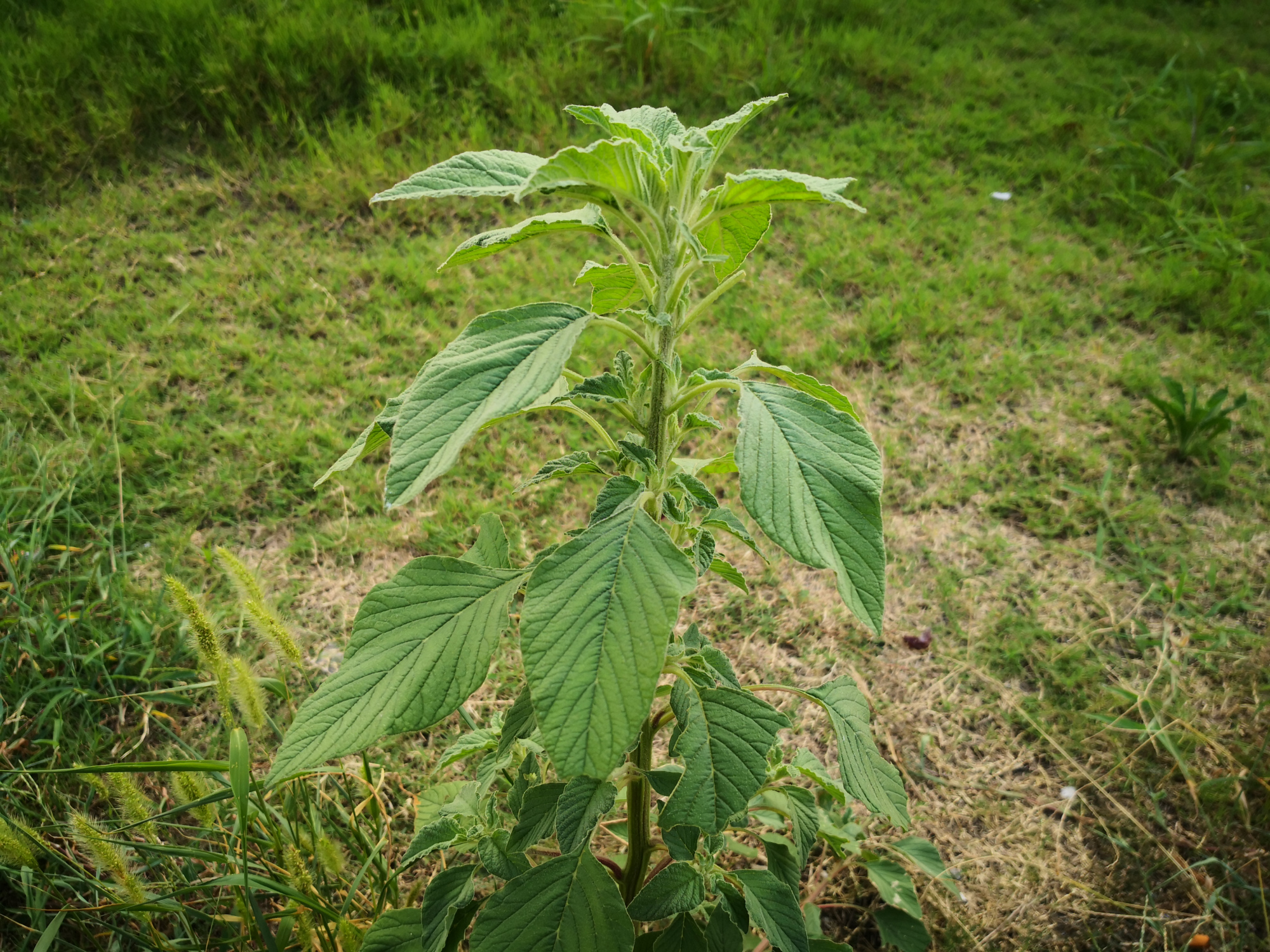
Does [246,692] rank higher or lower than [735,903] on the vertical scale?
higher

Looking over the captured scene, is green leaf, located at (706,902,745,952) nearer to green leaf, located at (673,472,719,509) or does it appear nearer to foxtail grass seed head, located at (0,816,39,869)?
green leaf, located at (673,472,719,509)

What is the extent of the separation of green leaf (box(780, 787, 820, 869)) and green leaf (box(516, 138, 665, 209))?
2.88ft

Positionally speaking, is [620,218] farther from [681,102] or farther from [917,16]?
[917,16]

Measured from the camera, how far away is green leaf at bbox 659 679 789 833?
3.06ft

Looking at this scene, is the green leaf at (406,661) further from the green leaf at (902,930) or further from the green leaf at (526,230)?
the green leaf at (902,930)

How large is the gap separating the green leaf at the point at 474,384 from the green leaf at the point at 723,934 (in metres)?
0.73

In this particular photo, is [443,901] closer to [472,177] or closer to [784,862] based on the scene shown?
[784,862]

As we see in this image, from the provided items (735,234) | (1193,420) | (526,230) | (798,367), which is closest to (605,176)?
(526,230)

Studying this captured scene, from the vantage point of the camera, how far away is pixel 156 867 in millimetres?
1566

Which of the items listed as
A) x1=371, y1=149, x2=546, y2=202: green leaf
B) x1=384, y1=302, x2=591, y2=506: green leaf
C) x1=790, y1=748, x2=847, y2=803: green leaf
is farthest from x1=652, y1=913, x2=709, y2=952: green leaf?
x1=371, y1=149, x2=546, y2=202: green leaf

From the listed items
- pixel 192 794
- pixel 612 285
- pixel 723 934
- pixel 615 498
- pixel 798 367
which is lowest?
pixel 798 367

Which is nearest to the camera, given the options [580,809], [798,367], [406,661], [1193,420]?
[406,661]

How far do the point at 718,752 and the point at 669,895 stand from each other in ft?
0.87

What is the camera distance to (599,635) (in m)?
0.80
